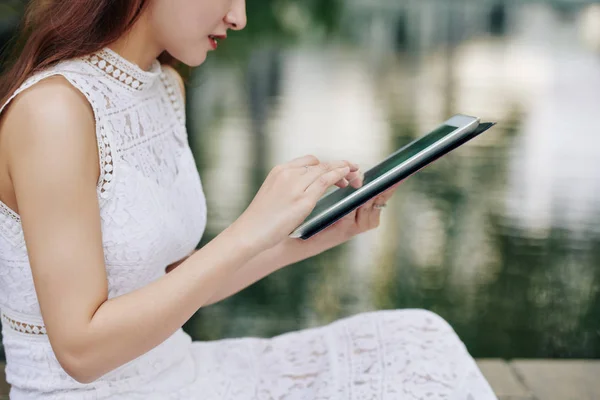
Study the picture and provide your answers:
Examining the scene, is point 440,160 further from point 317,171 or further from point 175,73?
point 317,171

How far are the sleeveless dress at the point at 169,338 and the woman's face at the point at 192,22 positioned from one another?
9 centimetres

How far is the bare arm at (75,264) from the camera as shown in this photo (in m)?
0.95

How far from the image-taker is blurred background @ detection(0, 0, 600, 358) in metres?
2.85

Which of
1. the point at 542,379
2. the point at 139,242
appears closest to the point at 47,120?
the point at 139,242

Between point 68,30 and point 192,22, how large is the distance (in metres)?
0.17

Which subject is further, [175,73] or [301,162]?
[175,73]

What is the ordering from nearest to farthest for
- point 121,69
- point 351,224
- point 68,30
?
point 68,30
point 121,69
point 351,224

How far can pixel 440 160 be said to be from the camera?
407 centimetres

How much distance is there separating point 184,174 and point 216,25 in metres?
0.29

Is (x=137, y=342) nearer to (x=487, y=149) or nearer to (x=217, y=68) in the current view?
(x=487, y=149)

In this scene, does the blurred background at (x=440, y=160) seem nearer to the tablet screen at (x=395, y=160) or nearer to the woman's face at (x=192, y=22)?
the woman's face at (x=192, y=22)

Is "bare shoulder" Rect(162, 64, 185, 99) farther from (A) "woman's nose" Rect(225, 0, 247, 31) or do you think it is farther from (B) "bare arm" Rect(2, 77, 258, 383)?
(B) "bare arm" Rect(2, 77, 258, 383)

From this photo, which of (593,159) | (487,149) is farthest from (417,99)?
(593,159)

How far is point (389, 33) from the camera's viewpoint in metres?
6.07
